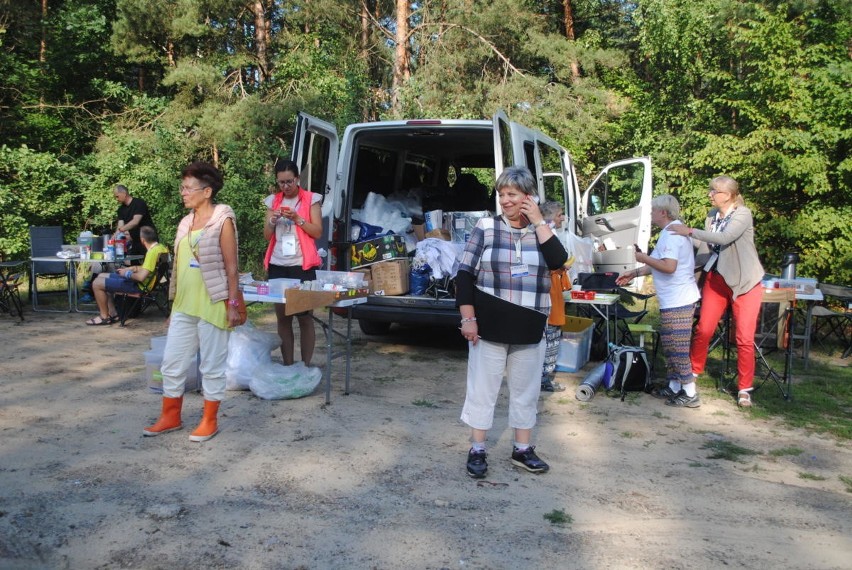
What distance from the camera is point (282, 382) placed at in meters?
5.48

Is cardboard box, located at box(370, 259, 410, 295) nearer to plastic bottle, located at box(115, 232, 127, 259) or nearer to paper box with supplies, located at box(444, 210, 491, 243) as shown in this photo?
paper box with supplies, located at box(444, 210, 491, 243)

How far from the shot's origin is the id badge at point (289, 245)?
5598 millimetres

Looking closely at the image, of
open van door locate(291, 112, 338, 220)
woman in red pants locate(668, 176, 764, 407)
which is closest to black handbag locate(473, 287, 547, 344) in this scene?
woman in red pants locate(668, 176, 764, 407)

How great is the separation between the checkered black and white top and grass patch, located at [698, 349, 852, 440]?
105 inches

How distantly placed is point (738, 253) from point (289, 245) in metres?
3.41

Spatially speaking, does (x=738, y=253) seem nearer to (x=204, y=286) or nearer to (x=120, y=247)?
(x=204, y=286)

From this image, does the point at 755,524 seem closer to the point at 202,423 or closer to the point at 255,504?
the point at 255,504

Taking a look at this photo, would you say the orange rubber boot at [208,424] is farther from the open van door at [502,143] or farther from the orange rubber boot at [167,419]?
the open van door at [502,143]

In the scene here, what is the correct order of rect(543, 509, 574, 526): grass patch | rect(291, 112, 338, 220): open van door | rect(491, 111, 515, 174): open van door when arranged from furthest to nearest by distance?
rect(291, 112, 338, 220): open van door, rect(491, 111, 515, 174): open van door, rect(543, 509, 574, 526): grass patch

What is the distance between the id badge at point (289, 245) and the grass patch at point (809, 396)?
144 inches

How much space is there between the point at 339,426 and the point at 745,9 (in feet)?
33.0

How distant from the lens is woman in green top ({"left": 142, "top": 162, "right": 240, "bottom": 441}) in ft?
14.1

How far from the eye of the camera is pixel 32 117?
15531 mm

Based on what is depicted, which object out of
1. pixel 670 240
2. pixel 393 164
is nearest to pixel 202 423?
pixel 670 240
